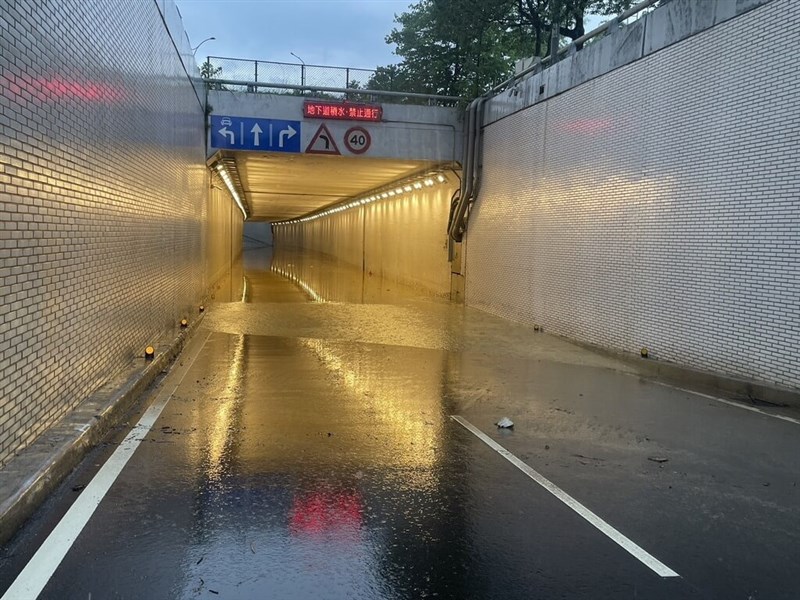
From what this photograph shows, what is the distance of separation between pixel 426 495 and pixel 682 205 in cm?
722

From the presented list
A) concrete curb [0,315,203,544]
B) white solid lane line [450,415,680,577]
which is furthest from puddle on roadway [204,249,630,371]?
concrete curb [0,315,203,544]

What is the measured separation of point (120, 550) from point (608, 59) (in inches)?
459

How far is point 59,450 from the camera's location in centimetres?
492

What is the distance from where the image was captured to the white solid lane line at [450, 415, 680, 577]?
12.6ft

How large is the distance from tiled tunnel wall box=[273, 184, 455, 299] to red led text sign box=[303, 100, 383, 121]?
12.0ft

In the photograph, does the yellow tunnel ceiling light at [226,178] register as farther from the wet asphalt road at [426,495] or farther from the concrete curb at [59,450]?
the concrete curb at [59,450]

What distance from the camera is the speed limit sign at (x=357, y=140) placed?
18.6 metres

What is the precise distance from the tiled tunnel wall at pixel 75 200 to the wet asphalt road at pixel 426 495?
896mm

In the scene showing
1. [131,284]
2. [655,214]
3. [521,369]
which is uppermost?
[655,214]

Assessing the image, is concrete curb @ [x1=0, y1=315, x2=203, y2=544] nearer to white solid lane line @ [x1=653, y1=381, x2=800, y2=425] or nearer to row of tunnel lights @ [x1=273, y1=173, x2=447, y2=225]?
white solid lane line @ [x1=653, y1=381, x2=800, y2=425]

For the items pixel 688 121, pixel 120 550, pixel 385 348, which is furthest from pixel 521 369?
pixel 120 550

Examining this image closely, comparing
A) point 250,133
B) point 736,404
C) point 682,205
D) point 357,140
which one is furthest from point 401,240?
point 736,404

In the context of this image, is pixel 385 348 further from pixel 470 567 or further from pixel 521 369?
pixel 470 567

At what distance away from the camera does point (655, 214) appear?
10.6 meters
